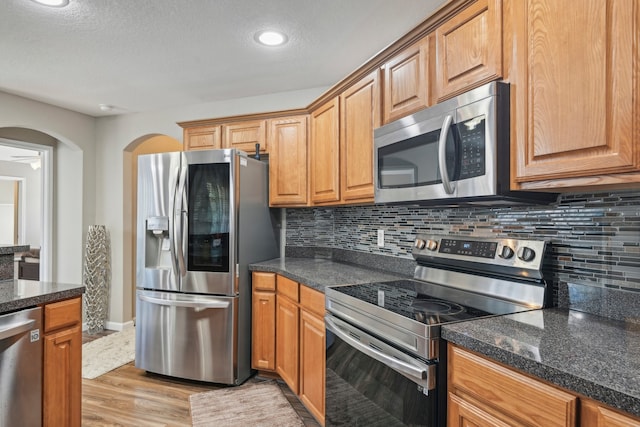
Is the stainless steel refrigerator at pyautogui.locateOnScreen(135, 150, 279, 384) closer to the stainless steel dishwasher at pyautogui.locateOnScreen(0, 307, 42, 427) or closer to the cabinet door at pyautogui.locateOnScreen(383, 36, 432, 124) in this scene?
the stainless steel dishwasher at pyautogui.locateOnScreen(0, 307, 42, 427)

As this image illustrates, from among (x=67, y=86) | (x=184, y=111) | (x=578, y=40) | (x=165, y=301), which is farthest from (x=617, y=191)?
(x=67, y=86)

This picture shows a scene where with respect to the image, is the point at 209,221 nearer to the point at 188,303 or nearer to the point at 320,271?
the point at 188,303

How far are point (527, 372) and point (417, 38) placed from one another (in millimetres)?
1536

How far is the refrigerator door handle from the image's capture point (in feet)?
9.30

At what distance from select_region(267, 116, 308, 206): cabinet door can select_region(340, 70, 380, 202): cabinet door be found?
57 centimetres

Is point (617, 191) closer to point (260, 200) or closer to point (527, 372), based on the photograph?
point (527, 372)

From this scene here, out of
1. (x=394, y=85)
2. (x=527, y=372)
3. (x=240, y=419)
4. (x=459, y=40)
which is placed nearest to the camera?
(x=527, y=372)

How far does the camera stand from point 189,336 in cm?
283

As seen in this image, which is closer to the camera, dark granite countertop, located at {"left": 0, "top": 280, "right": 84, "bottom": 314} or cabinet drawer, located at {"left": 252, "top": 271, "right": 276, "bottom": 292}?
dark granite countertop, located at {"left": 0, "top": 280, "right": 84, "bottom": 314}

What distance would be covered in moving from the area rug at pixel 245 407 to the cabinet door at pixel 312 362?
0.66 ft

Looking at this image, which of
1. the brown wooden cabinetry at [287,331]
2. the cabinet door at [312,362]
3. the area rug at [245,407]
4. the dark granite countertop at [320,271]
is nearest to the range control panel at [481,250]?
the dark granite countertop at [320,271]

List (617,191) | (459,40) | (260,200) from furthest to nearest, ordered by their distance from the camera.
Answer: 1. (260,200)
2. (459,40)
3. (617,191)

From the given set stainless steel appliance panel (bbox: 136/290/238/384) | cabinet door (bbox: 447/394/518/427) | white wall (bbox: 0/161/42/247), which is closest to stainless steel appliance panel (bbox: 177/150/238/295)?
stainless steel appliance panel (bbox: 136/290/238/384)

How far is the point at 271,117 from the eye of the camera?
3.20 meters
